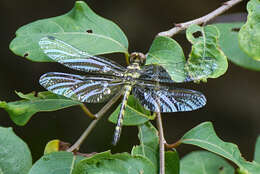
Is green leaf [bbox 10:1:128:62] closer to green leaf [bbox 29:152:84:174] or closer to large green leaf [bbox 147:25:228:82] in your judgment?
large green leaf [bbox 147:25:228:82]

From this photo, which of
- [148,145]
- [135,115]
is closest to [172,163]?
[148,145]

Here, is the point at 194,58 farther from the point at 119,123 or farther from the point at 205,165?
the point at 205,165

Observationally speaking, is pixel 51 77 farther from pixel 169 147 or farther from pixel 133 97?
pixel 169 147

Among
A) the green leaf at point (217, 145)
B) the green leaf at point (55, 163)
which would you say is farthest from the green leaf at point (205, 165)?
the green leaf at point (55, 163)

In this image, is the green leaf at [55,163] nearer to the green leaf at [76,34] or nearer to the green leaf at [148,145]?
the green leaf at [148,145]

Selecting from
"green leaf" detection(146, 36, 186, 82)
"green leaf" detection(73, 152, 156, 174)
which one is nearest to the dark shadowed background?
"green leaf" detection(146, 36, 186, 82)
